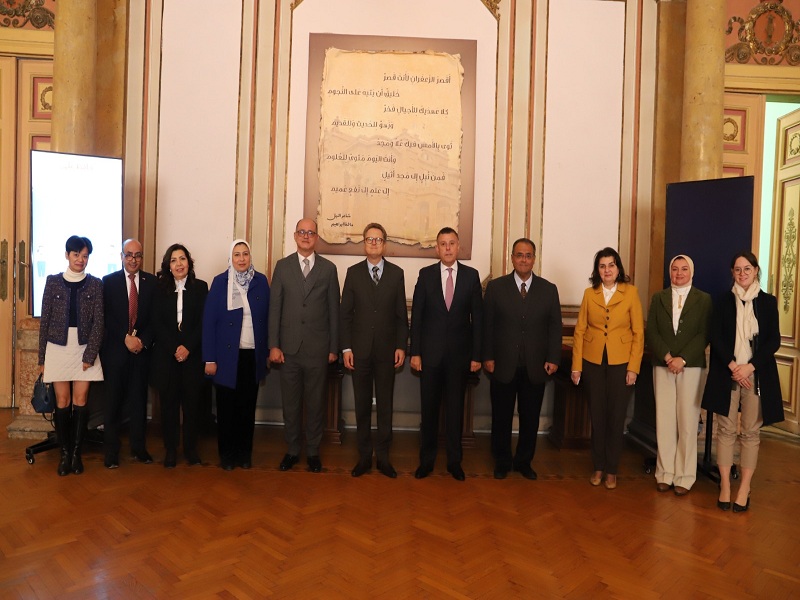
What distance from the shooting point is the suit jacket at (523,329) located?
12.7 ft

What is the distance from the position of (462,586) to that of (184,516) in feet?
5.14

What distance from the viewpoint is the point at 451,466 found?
12.9ft

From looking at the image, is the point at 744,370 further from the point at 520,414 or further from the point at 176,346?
the point at 176,346

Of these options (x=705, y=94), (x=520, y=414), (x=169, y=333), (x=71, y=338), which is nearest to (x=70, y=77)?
(x=71, y=338)

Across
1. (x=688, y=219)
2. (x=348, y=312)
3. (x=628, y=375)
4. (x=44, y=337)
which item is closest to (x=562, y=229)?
(x=688, y=219)

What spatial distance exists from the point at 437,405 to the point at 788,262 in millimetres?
3851

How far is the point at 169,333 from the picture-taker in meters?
3.92

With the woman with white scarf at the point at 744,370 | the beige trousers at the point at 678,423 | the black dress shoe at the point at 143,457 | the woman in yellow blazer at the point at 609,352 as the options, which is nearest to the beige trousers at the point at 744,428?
the woman with white scarf at the point at 744,370

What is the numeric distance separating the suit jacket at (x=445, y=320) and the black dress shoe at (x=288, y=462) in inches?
43.4

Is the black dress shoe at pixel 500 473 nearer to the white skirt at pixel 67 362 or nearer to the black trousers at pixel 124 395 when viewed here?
the black trousers at pixel 124 395

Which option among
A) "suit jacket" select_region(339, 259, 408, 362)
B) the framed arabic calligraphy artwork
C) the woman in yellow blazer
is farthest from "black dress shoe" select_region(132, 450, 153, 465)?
the woman in yellow blazer

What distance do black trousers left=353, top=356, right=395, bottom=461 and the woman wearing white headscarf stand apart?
0.69 metres

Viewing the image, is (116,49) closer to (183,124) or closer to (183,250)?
(183,124)

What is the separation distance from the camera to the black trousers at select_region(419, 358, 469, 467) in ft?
12.8
